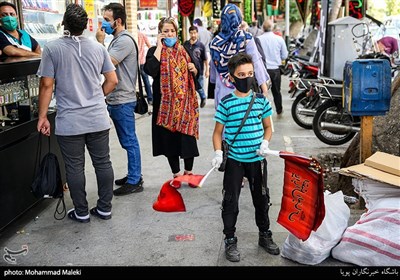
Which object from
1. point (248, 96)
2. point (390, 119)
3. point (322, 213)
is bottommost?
point (322, 213)

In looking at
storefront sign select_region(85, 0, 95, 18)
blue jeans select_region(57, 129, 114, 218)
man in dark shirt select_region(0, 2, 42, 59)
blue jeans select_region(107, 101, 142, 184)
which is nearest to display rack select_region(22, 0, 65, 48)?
storefront sign select_region(85, 0, 95, 18)

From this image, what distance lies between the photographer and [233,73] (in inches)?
148

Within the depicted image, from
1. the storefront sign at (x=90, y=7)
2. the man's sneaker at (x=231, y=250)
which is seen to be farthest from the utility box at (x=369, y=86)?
the storefront sign at (x=90, y=7)

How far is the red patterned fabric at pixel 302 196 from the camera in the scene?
3.42 m

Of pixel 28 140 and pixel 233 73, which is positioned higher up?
pixel 233 73

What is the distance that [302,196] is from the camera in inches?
139

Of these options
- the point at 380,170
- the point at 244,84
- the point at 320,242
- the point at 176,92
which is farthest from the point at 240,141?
the point at 176,92

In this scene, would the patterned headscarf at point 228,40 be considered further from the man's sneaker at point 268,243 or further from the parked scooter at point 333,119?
the parked scooter at point 333,119

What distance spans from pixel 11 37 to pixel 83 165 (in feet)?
5.85

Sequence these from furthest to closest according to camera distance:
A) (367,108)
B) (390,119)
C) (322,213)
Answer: (390,119), (367,108), (322,213)
